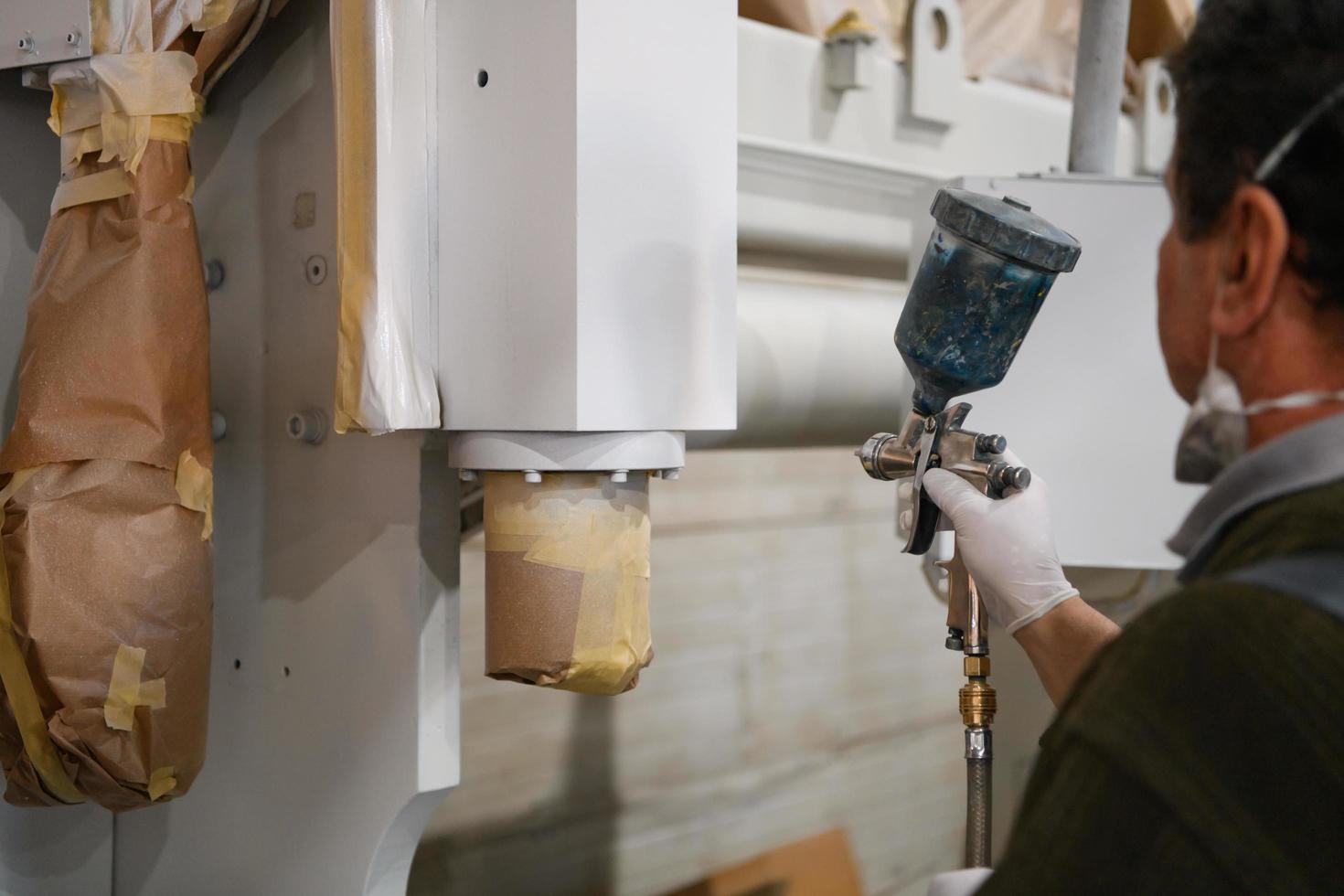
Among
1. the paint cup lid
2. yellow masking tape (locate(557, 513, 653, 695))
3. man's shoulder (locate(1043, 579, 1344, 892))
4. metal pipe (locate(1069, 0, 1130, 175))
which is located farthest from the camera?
metal pipe (locate(1069, 0, 1130, 175))

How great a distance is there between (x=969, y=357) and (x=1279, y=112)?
35 centimetres

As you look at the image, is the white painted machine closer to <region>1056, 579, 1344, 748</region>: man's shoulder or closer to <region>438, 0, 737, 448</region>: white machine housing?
<region>438, 0, 737, 448</region>: white machine housing

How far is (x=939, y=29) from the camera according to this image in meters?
1.94

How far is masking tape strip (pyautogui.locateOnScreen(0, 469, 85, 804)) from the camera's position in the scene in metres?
1.00

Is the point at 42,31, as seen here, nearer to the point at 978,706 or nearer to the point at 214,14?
the point at 214,14

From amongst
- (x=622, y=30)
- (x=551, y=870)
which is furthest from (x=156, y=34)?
(x=551, y=870)

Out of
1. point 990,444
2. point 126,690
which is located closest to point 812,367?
point 990,444

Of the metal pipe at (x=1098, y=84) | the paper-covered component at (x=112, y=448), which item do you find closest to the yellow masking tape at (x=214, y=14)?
the paper-covered component at (x=112, y=448)

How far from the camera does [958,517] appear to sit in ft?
3.39

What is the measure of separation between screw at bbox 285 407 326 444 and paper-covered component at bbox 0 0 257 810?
110 mm

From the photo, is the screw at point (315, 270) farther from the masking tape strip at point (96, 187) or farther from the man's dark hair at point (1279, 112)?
the man's dark hair at point (1279, 112)

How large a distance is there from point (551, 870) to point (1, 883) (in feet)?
3.31

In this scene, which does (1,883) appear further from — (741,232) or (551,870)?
(741,232)

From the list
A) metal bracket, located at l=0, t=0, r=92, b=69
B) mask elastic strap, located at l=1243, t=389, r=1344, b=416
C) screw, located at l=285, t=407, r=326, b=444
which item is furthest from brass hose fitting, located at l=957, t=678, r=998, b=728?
metal bracket, located at l=0, t=0, r=92, b=69
